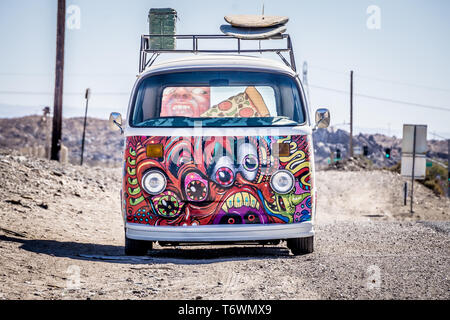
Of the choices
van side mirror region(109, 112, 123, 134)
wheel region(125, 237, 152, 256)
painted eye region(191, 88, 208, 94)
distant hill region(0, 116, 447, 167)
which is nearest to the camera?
wheel region(125, 237, 152, 256)

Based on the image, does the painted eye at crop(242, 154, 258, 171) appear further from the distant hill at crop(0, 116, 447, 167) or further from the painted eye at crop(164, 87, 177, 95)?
the distant hill at crop(0, 116, 447, 167)

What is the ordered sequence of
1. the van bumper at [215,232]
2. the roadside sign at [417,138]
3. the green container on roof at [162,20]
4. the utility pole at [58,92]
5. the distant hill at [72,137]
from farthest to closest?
1. the distant hill at [72,137]
2. the roadside sign at [417,138]
3. the utility pole at [58,92]
4. the green container on roof at [162,20]
5. the van bumper at [215,232]

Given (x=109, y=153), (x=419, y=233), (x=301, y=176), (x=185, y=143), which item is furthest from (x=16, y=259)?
(x=109, y=153)

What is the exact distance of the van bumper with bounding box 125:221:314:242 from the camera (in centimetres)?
664

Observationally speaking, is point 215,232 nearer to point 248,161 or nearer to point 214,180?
point 214,180

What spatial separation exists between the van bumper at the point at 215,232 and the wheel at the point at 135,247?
0.37 meters

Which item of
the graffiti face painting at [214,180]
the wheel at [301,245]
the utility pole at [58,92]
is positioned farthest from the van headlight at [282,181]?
the utility pole at [58,92]

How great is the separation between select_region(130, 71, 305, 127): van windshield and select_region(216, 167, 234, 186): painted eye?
68 cm

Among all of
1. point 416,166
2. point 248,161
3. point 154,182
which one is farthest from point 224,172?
point 416,166

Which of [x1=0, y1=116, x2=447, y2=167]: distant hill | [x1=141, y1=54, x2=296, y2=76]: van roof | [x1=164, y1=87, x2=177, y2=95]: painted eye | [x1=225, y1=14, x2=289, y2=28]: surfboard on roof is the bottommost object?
[x1=0, y1=116, x2=447, y2=167]: distant hill

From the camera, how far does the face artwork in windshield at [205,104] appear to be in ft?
24.4

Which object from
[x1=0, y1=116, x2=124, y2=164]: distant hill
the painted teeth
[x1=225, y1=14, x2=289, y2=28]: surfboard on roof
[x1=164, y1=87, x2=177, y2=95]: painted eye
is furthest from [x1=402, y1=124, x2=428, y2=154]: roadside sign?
[x1=0, y1=116, x2=124, y2=164]: distant hill

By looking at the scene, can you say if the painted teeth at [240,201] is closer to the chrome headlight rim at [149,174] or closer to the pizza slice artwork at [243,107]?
the chrome headlight rim at [149,174]
